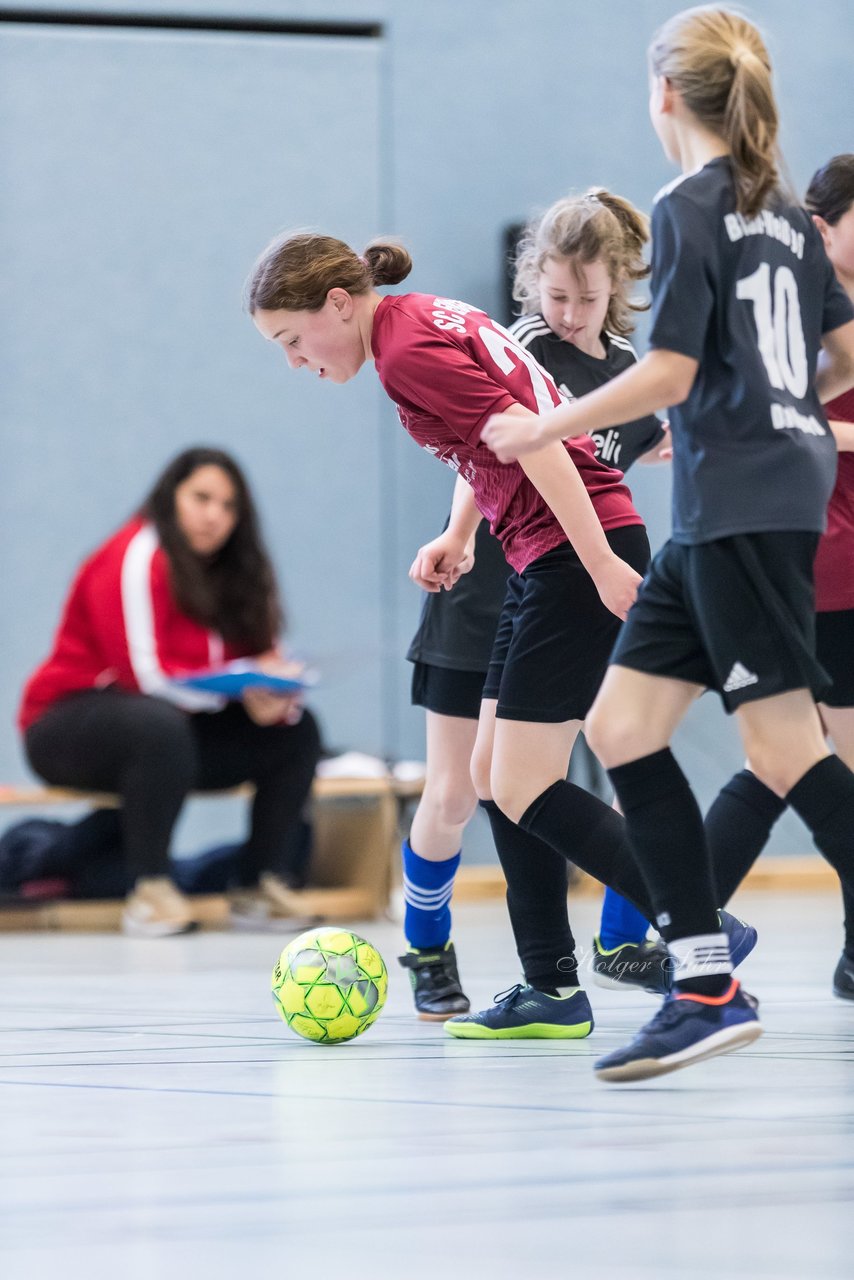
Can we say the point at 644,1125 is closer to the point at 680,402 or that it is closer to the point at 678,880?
the point at 678,880

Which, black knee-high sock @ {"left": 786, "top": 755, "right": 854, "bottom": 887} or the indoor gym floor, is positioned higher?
black knee-high sock @ {"left": 786, "top": 755, "right": 854, "bottom": 887}

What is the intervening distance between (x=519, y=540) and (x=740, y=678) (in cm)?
58

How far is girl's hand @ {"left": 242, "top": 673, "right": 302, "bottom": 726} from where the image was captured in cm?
500

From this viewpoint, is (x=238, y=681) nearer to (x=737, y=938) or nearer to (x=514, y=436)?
(x=737, y=938)

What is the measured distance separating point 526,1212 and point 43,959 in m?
2.94

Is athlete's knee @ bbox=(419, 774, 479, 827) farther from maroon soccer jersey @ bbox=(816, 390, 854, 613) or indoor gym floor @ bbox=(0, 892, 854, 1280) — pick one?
maroon soccer jersey @ bbox=(816, 390, 854, 613)

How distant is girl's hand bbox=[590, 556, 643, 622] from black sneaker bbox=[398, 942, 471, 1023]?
2.77 ft

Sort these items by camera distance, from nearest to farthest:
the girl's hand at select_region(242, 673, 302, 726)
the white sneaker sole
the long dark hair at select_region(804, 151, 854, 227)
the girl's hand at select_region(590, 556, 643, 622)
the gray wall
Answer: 1. the white sneaker sole
2. the girl's hand at select_region(590, 556, 643, 622)
3. the long dark hair at select_region(804, 151, 854, 227)
4. the girl's hand at select_region(242, 673, 302, 726)
5. the gray wall

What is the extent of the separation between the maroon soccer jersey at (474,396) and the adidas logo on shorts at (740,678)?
51cm

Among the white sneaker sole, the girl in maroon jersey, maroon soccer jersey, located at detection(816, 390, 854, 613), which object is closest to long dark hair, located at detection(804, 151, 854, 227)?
maroon soccer jersey, located at detection(816, 390, 854, 613)

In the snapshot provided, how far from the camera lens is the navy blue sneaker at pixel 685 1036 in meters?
1.85

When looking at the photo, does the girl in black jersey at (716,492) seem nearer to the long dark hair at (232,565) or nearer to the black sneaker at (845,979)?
the black sneaker at (845,979)

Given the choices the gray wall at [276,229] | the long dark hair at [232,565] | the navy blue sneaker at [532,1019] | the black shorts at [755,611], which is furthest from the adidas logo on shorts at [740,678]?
the gray wall at [276,229]

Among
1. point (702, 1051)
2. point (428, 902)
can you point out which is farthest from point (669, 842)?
point (428, 902)
